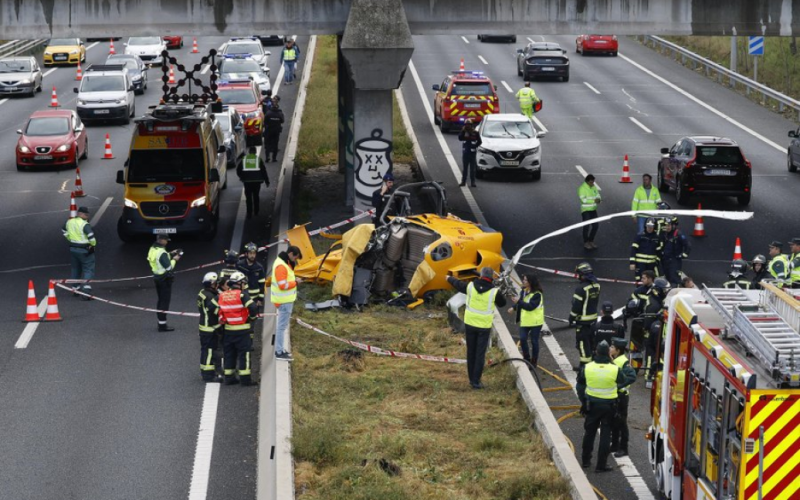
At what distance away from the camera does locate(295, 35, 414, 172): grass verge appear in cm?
3819

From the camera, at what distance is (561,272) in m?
25.0

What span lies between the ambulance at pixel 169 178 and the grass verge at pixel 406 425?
7.61 m

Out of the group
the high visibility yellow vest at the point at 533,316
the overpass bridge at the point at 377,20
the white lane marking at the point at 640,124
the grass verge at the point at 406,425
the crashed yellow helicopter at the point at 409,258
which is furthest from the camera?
the white lane marking at the point at 640,124

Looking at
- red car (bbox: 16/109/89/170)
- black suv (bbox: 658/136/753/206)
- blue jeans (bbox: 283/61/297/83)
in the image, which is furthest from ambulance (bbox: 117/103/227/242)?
blue jeans (bbox: 283/61/297/83)

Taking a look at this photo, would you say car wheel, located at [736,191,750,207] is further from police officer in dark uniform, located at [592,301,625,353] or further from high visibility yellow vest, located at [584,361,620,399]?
high visibility yellow vest, located at [584,361,620,399]

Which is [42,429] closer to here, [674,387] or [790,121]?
[674,387]

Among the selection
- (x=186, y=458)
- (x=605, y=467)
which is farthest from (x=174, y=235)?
(x=605, y=467)

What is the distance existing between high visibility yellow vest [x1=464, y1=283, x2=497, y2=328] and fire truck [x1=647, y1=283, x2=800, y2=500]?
3.64 m

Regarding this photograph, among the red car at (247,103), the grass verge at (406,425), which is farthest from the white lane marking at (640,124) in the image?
the grass verge at (406,425)

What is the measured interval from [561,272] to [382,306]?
14.4 feet

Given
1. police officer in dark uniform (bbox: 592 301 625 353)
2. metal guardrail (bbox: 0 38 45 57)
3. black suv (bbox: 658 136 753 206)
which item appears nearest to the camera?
police officer in dark uniform (bbox: 592 301 625 353)

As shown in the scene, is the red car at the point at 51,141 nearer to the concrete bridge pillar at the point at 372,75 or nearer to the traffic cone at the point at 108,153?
the traffic cone at the point at 108,153

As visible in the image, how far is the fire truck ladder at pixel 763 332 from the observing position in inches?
402

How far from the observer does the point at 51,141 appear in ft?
122
